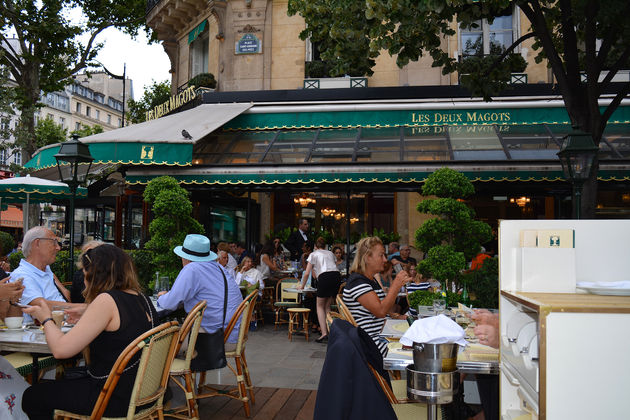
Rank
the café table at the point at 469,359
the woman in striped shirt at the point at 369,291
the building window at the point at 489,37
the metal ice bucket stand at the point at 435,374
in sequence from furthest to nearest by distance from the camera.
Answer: the building window at the point at 489,37
the woman in striped shirt at the point at 369,291
the café table at the point at 469,359
the metal ice bucket stand at the point at 435,374

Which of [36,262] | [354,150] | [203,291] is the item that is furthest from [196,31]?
[203,291]

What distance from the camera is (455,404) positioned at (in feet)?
13.3

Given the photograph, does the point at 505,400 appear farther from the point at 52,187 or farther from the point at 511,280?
the point at 52,187

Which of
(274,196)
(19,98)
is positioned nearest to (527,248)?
(274,196)

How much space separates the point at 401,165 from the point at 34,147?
1215cm

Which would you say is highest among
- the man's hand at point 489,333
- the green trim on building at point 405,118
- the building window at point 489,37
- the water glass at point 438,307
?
the building window at point 489,37

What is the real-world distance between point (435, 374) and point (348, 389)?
453 mm

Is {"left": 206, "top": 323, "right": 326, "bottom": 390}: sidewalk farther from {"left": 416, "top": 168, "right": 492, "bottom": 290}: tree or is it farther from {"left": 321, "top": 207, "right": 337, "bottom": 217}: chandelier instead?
{"left": 321, "top": 207, "right": 337, "bottom": 217}: chandelier

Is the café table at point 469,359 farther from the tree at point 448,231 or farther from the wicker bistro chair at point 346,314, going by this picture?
the tree at point 448,231

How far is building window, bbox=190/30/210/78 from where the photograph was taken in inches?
615

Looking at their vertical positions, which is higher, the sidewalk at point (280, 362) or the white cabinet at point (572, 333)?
the white cabinet at point (572, 333)

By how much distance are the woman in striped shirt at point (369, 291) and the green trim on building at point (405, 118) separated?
6936 mm

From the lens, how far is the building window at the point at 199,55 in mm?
15617

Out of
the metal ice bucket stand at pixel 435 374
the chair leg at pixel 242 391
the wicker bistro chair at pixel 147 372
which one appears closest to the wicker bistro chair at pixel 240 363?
the chair leg at pixel 242 391
